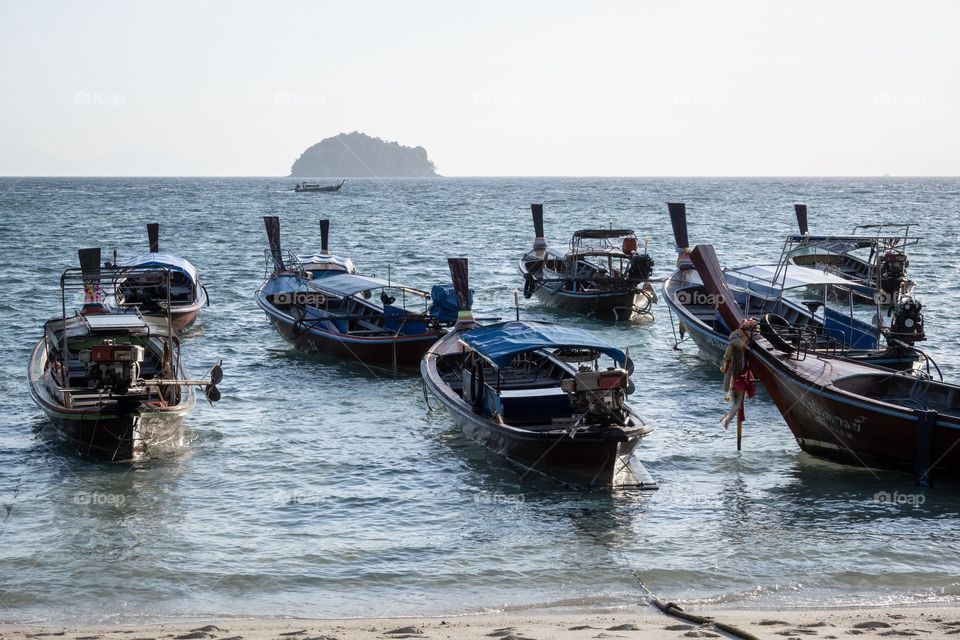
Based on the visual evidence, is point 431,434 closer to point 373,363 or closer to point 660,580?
point 373,363

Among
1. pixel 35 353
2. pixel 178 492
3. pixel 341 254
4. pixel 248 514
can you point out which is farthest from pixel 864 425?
pixel 341 254

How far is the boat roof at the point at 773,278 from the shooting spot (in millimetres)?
25375

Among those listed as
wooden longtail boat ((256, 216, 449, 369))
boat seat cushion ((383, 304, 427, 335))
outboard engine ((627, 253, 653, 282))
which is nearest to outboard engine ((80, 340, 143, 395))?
wooden longtail boat ((256, 216, 449, 369))

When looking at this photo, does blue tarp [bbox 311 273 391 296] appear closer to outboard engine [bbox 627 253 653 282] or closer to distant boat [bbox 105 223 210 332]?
distant boat [bbox 105 223 210 332]

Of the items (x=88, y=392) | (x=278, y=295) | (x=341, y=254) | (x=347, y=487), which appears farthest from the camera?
(x=341, y=254)

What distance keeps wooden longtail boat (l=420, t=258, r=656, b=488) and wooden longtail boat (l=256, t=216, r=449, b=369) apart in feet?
13.2

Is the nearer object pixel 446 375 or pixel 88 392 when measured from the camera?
pixel 88 392

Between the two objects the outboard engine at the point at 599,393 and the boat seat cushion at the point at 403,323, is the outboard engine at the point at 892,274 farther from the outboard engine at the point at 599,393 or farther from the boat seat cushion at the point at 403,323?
the outboard engine at the point at 599,393

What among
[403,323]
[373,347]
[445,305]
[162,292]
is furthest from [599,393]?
[162,292]

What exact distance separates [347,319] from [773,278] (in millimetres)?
10897

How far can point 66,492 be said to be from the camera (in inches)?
671

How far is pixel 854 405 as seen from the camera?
17.2 m

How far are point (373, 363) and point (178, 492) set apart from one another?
1004 centimetres

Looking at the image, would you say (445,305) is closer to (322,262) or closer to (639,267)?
(322,262)
